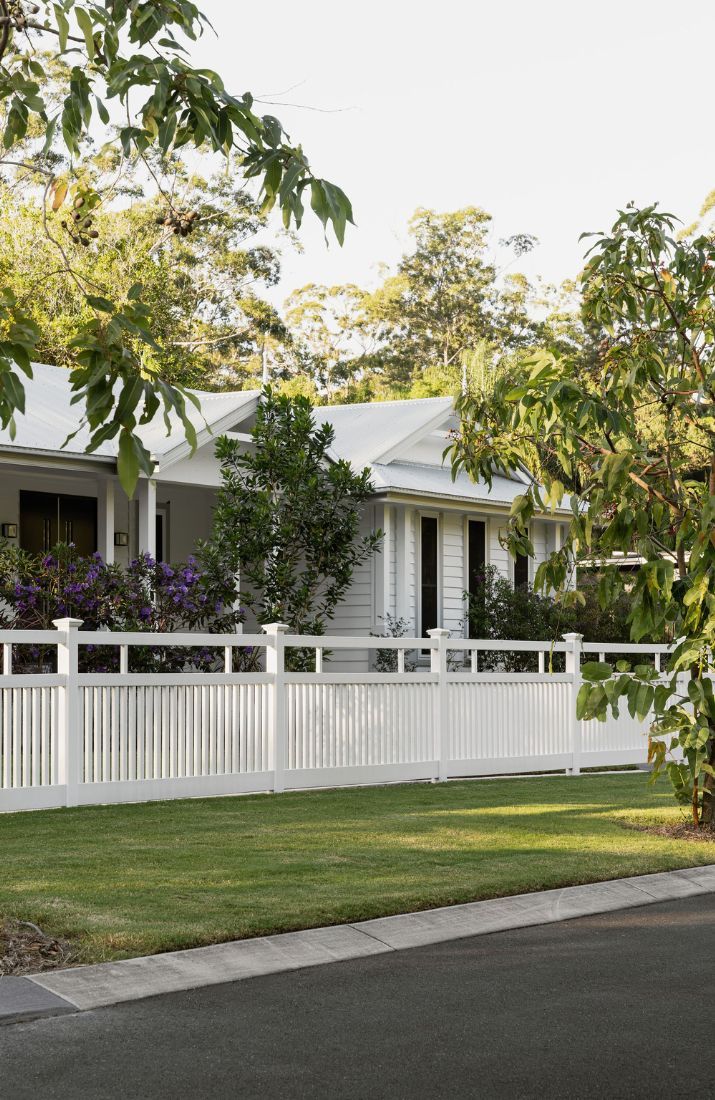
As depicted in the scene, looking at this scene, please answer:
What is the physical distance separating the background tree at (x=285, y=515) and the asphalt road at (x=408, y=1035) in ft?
41.9

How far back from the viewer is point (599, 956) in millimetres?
7328

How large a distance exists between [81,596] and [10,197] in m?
29.7

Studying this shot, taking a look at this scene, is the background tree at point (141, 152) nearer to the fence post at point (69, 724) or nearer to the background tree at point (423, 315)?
the fence post at point (69, 724)

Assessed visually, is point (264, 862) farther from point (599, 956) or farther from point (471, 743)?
point (471, 743)

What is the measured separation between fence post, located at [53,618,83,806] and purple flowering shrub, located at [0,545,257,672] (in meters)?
3.60

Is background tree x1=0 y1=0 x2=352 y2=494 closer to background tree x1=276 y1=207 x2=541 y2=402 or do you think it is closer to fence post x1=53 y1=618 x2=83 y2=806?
fence post x1=53 y1=618 x2=83 y2=806

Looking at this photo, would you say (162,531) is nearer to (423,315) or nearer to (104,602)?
(104,602)

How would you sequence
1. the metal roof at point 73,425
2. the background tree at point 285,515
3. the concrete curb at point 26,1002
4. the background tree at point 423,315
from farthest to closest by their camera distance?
the background tree at point 423,315, the background tree at point 285,515, the metal roof at point 73,425, the concrete curb at point 26,1002

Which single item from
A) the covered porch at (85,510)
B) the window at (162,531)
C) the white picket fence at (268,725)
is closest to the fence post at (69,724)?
the white picket fence at (268,725)

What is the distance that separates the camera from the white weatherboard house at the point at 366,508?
19.3 m

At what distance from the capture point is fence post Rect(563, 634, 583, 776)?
17047 mm

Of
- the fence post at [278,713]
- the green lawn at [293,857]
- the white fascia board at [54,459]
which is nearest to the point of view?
the green lawn at [293,857]

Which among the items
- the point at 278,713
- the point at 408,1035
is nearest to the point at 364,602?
the point at 278,713

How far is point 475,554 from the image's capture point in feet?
81.1
